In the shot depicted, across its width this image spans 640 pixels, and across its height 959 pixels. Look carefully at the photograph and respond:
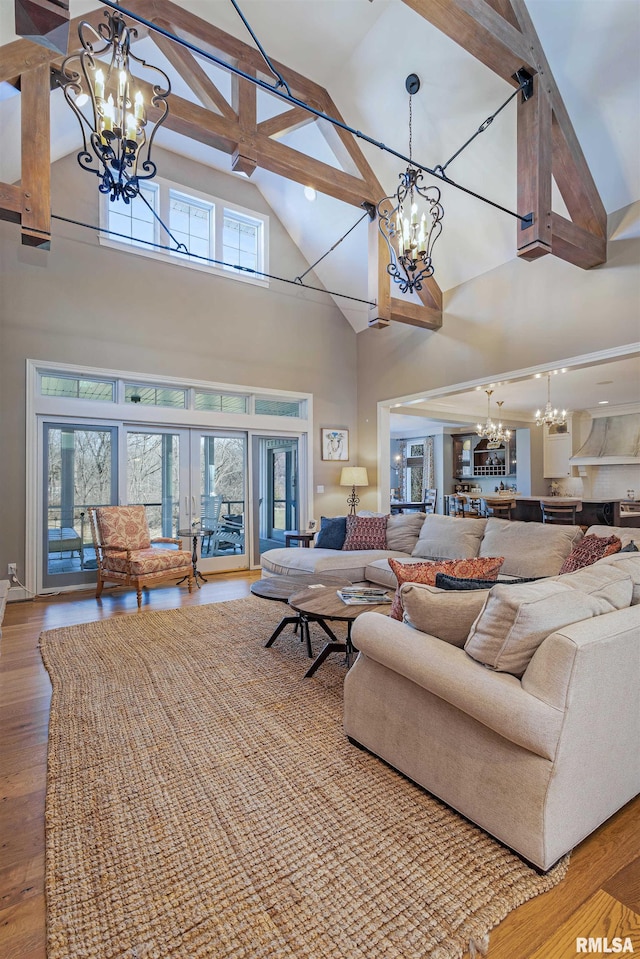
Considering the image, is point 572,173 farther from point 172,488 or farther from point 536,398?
point 172,488

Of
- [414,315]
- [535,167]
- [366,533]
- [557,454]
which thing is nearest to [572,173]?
[535,167]

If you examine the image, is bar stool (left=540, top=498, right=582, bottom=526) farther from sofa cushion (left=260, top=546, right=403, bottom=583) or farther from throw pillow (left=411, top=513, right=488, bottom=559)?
sofa cushion (left=260, top=546, right=403, bottom=583)

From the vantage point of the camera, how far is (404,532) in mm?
5078

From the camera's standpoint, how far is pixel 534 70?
11.1 ft

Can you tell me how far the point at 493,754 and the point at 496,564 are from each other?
3.28 ft

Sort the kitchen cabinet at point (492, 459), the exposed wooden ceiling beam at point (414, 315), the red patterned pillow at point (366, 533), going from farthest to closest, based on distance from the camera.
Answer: the kitchen cabinet at point (492, 459)
the exposed wooden ceiling beam at point (414, 315)
the red patterned pillow at point (366, 533)

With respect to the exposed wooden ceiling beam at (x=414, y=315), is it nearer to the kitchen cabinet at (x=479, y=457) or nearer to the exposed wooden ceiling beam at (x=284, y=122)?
the exposed wooden ceiling beam at (x=284, y=122)

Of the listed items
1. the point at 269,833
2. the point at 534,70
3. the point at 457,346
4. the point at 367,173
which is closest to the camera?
the point at 269,833

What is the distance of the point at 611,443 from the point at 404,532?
Result: 620 cm

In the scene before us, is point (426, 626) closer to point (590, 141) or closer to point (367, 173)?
point (590, 141)

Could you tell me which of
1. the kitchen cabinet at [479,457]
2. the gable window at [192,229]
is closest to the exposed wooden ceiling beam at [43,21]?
the gable window at [192,229]

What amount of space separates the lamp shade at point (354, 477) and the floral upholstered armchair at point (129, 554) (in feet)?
8.90

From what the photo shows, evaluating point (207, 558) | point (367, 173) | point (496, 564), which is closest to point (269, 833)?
point (496, 564)

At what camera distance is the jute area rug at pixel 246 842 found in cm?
128
